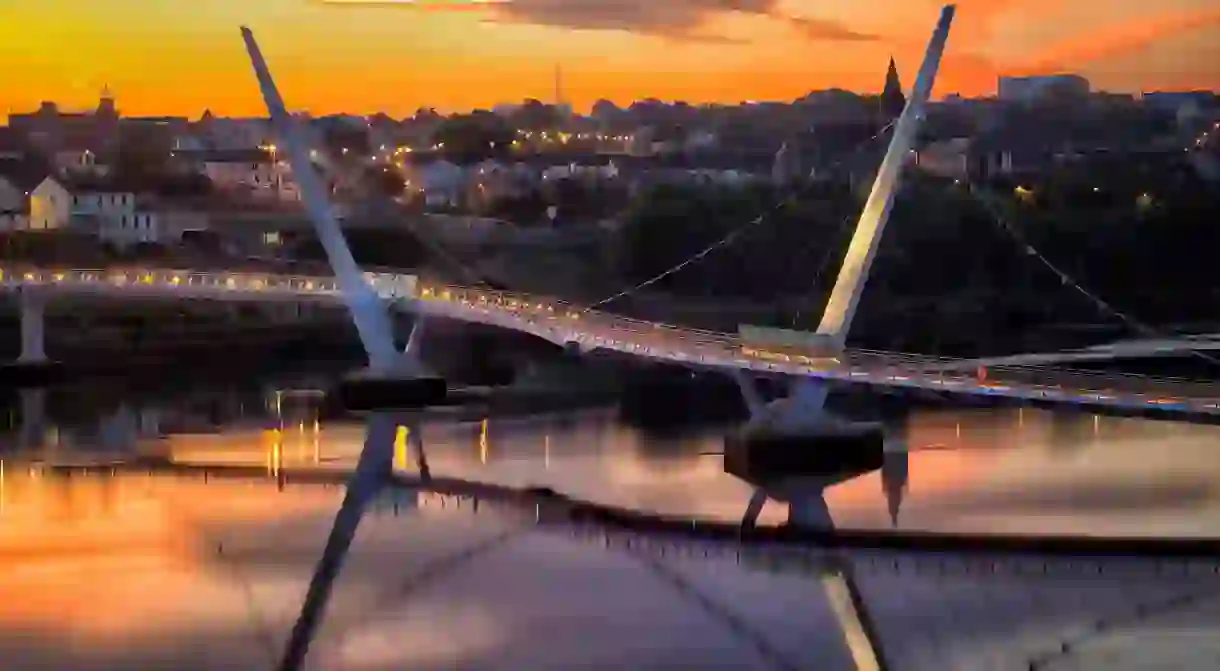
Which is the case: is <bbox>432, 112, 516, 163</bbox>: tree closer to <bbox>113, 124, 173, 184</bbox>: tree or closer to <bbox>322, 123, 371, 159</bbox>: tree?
<bbox>322, 123, 371, 159</bbox>: tree

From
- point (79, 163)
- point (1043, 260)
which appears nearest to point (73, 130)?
point (79, 163)

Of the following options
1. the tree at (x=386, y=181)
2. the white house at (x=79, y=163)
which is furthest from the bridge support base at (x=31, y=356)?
the tree at (x=386, y=181)

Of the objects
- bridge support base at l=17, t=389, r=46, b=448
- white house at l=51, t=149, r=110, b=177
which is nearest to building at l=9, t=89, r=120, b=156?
white house at l=51, t=149, r=110, b=177

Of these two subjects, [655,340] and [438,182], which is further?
[438,182]

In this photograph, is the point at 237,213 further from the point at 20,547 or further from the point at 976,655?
the point at 976,655

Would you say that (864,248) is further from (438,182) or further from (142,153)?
(142,153)

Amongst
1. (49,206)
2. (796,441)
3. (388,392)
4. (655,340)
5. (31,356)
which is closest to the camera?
(796,441)
